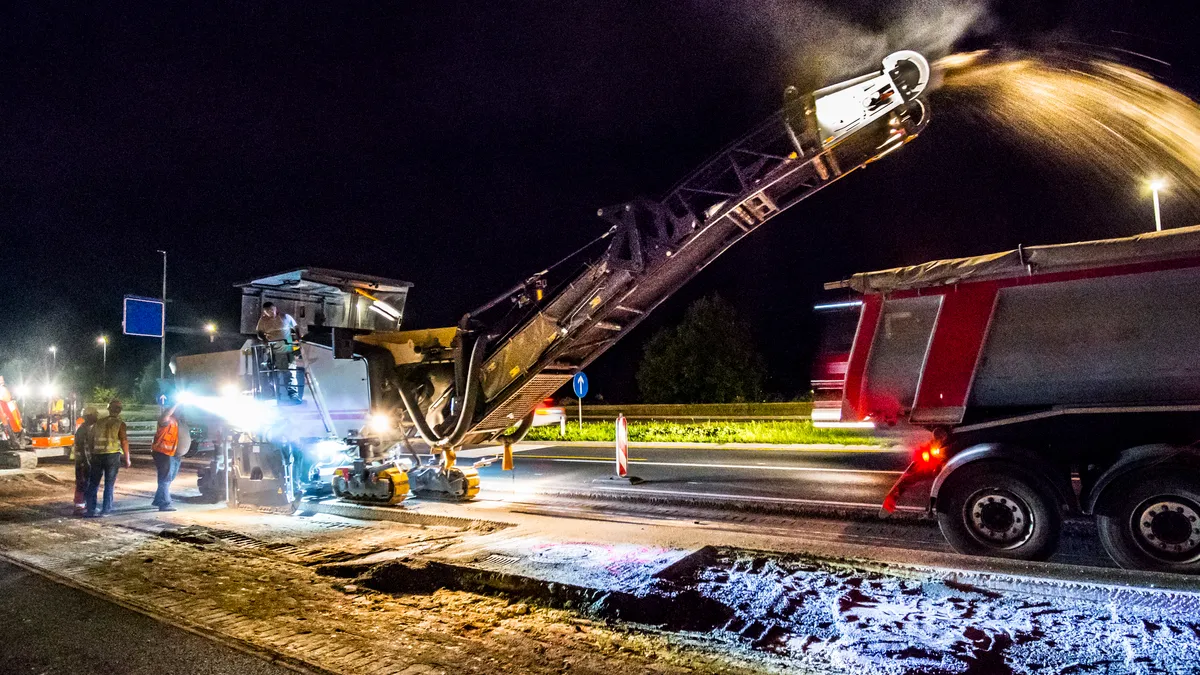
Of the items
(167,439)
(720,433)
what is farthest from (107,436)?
(720,433)

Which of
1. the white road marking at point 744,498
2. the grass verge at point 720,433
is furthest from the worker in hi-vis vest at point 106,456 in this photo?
the grass verge at point 720,433

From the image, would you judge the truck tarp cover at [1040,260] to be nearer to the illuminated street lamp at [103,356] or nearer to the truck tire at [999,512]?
the truck tire at [999,512]

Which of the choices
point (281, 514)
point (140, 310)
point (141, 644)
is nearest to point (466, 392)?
point (281, 514)

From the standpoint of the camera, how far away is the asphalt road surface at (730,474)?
1088 centimetres

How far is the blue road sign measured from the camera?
1961 cm

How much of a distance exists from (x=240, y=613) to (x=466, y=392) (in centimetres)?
381

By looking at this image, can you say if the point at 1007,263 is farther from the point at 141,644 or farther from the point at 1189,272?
the point at 141,644

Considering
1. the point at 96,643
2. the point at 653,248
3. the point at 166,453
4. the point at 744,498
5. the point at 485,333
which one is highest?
the point at 653,248

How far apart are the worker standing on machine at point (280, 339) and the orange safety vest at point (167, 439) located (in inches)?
93.4

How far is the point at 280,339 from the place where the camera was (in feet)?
33.0

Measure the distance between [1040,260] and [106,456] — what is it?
38.4ft

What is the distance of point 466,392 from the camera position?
29.6ft

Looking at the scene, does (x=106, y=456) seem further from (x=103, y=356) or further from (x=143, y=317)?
(x=103, y=356)

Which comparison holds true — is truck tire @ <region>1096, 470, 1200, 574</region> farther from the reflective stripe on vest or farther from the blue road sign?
the blue road sign
